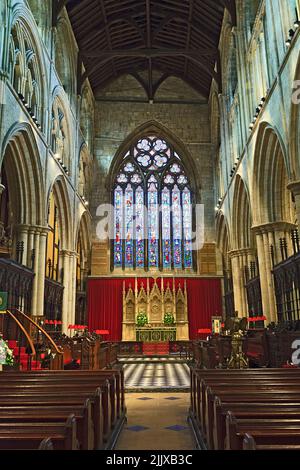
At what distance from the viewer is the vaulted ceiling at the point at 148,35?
60.1 ft

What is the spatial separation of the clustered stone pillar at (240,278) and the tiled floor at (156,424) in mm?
9660

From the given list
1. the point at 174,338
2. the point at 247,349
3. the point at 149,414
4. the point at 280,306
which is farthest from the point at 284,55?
the point at 174,338

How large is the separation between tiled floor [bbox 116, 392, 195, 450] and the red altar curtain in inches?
540

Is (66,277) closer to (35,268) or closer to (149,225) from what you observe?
(35,268)

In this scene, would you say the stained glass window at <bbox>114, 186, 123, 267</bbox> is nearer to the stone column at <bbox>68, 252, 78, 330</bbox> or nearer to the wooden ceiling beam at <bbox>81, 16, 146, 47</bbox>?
the stone column at <bbox>68, 252, 78, 330</bbox>

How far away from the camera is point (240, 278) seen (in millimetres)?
17094

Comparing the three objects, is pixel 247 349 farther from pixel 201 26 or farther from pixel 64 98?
pixel 201 26

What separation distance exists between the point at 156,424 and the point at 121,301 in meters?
16.4

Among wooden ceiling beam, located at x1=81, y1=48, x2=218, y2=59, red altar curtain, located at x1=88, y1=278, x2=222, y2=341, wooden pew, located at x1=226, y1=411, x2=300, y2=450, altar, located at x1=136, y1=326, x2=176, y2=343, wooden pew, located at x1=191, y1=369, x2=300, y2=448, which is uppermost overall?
wooden ceiling beam, located at x1=81, y1=48, x2=218, y2=59

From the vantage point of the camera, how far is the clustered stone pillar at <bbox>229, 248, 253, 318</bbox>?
16.9m

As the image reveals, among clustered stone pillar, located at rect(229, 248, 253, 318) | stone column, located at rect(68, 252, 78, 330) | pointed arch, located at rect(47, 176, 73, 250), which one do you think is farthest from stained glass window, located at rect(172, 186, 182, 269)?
pointed arch, located at rect(47, 176, 73, 250)

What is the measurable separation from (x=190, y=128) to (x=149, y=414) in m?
20.5

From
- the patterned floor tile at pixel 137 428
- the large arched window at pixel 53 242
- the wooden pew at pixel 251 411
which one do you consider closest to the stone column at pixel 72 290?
the large arched window at pixel 53 242

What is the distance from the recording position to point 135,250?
22.7 meters
